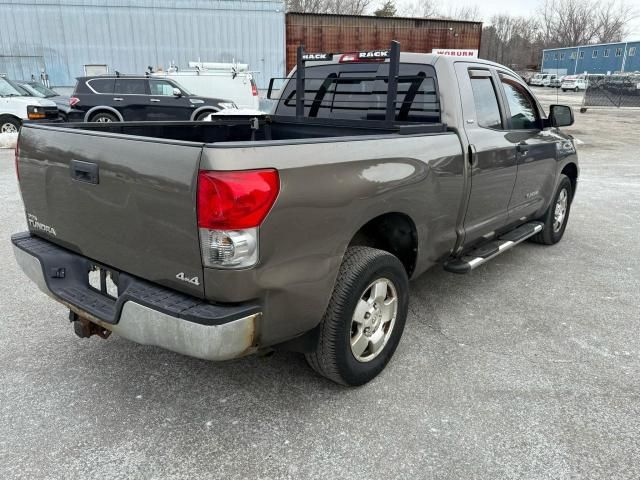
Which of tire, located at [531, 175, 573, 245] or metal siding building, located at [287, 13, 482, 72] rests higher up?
metal siding building, located at [287, 13, 482, 72]

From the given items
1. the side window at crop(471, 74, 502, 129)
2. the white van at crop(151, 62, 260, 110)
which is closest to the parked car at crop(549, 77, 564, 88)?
the white van at crop(151, 62, 260, 110)

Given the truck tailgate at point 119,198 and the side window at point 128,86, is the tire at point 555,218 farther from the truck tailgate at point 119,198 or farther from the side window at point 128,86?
the side window at point 128,86

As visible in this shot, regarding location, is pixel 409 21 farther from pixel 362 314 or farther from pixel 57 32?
pixel 362 314

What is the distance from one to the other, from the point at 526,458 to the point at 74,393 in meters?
2.41

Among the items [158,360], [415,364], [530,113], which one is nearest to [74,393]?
[158,360]

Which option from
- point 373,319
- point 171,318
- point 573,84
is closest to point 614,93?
point 573,84

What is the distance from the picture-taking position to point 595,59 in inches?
2908

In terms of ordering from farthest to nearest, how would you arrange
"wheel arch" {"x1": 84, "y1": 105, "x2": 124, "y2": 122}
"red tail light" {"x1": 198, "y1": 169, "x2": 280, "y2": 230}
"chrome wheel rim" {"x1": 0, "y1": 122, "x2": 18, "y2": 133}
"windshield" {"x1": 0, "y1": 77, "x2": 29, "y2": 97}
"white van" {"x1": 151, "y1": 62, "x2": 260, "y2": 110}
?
"white van" {"x1": 151, "y1": 62, "x2": 260, "y2": 110} < "wheel arch" {"x1": 84, "y1": 105, "x2": 124, "y2": 122} < "chrome wheel rim" {"x1": 0, "y1": 122, "x2": 18, "y2": 133} < "windshield" {"x1": 0, "y1": 77, "x2": 29, "y2": 97} < "red tail light" {"x1": 198, "y1": 169, "x2": 280, "y2": 230}

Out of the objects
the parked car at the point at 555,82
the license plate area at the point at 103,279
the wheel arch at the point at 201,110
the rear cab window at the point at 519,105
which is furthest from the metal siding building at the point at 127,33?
the parked car at the point at 555,82

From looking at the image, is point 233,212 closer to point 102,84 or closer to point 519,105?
point 519,105

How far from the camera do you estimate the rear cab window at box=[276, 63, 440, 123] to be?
3.80 metres

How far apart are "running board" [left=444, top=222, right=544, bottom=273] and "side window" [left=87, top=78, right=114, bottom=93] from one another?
41.6ft

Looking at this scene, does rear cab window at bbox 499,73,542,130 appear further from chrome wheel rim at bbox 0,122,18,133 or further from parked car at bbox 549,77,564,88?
parked car at bbox 549,77,564,88

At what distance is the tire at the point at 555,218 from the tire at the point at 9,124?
1333 centimetres
